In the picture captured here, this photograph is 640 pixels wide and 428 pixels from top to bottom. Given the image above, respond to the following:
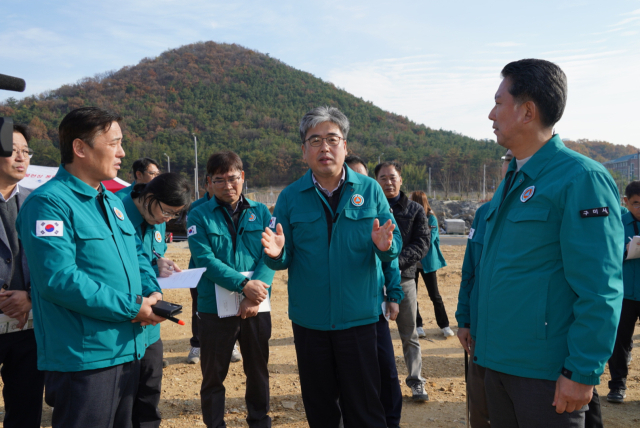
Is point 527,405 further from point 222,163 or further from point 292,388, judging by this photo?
point 292,388

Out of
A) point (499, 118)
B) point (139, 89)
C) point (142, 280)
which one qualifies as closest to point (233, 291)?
point (142, 280)

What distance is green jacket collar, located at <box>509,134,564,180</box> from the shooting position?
6.13 ft

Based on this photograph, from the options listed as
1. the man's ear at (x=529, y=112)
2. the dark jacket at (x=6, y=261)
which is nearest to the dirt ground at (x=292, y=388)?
the dark jacket at (x=6, y=261)

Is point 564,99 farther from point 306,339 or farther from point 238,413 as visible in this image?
point 238,413

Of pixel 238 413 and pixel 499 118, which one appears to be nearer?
pixel 499 118

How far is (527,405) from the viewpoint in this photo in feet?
5.81

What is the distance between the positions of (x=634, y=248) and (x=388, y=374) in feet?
9.07

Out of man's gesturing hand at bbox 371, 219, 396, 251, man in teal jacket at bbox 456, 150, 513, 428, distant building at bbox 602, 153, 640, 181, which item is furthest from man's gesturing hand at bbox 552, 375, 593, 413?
distant building at bbox 602, 153, 640, 181

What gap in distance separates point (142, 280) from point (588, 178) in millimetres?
2343

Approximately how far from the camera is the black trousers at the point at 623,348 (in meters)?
3.94

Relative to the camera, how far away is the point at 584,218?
165 cm

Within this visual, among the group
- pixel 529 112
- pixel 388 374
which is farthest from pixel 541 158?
pixel 388 374

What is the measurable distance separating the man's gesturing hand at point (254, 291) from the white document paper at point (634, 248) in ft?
11.3

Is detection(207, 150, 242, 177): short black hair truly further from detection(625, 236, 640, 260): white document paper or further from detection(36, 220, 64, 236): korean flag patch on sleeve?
detection(625, 236, 640, 260): white document paper
